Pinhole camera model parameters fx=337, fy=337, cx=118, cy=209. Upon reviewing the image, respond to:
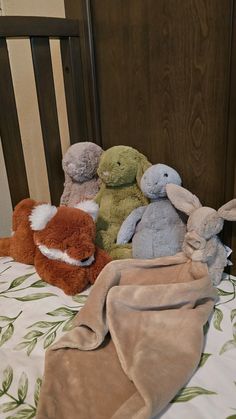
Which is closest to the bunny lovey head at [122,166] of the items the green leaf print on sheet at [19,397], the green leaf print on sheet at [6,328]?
the green leaf print on sheet at [6,328]

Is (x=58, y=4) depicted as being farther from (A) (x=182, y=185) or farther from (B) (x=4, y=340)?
(B) (x=4, y=340)

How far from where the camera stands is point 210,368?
0.69 m

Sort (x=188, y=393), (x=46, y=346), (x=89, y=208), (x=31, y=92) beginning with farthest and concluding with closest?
(x=31, y=92) < (x=89, y=208) < (x=46, y=346) < (x=188, y=393)

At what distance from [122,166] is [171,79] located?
29 cm

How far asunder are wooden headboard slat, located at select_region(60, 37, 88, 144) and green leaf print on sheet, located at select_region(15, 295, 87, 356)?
67 cm

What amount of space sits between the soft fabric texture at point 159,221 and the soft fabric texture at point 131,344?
8 cm

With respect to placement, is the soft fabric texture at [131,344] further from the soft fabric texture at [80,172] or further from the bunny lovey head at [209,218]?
the soft fabric texture at [80,172]

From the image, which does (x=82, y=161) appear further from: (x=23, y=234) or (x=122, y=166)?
(x=23, y=234)

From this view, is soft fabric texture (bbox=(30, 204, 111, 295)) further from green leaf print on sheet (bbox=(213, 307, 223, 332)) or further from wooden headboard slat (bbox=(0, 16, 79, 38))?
wooden headboard slat (bbox=(0, 16, 79, 38))

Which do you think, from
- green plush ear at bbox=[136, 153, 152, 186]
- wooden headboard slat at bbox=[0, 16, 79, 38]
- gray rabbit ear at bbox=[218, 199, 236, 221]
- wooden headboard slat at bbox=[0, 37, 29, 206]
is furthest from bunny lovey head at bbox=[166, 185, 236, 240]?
wooden headboard slat at bbox=[0, 16, 79, 38]

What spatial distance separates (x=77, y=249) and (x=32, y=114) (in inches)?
28.8

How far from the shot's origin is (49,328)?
819 millimetres

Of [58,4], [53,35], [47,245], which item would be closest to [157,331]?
[47,245]

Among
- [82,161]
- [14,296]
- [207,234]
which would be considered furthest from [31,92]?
[207,234]
